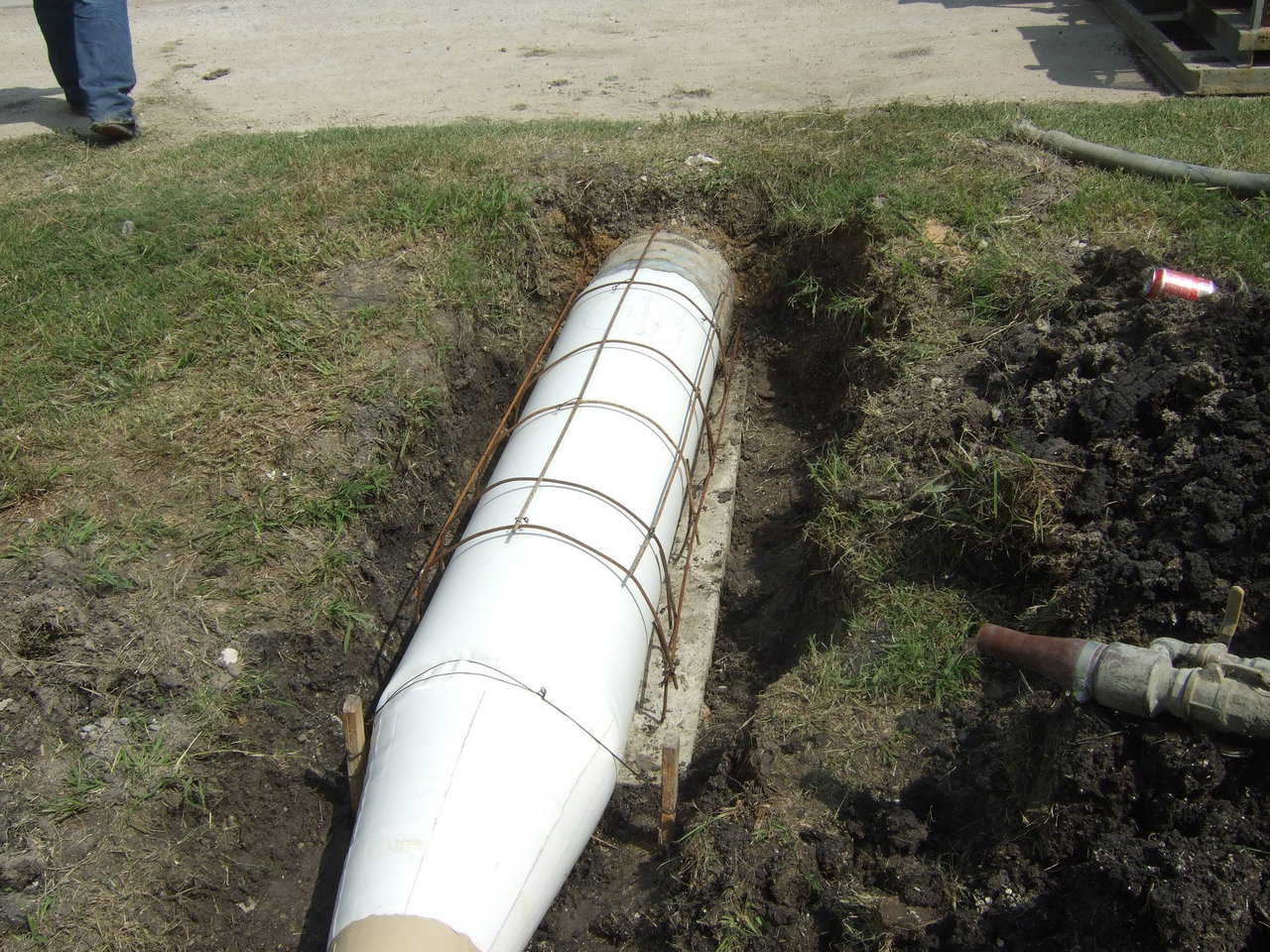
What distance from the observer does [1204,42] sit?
8289mm

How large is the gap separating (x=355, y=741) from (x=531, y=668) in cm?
72

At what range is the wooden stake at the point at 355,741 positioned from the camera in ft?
11.5

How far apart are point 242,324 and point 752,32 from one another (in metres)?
6.79

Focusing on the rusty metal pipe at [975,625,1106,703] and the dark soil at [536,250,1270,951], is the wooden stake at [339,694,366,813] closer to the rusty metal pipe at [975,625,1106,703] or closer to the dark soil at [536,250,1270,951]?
the dark soil at [536,250,1270,951]

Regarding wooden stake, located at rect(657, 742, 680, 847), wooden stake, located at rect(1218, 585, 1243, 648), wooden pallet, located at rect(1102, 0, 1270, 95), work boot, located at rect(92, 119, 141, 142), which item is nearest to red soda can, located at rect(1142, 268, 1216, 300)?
wooden stake, located at rect(1218, 585, 1243, 648)

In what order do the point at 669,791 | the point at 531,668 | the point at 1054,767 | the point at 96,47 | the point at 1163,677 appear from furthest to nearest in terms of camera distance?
the point at 96,47 < the point at 669,791 < the point at 531,668 < the point at 1054,767 < the point at 1163,677

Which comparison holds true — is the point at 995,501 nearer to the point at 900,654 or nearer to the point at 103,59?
the point at 900,654

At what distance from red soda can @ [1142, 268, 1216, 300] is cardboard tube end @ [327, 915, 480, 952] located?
13.3ft

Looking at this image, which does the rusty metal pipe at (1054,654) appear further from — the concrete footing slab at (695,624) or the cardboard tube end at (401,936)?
the cardboard tube end at (401,936)

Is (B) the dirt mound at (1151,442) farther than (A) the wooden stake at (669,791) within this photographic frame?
No

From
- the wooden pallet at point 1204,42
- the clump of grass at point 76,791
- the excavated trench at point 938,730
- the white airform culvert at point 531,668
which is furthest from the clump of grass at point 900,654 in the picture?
the wooden pallet at point 1204,42

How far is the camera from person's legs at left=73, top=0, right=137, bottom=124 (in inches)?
312

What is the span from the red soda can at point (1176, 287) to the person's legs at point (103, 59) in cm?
787

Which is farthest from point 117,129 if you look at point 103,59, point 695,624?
point 695,624
